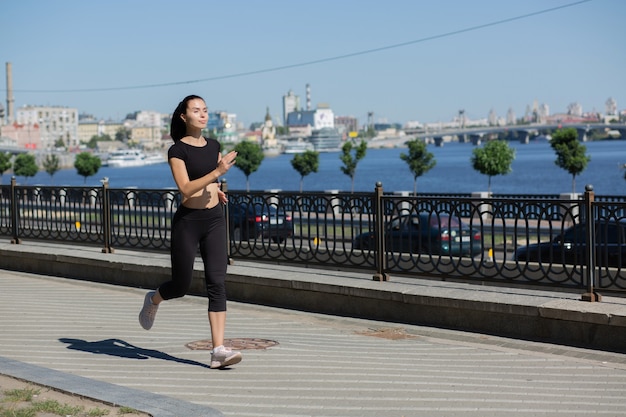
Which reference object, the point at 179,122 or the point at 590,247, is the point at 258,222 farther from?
the point at 179,122

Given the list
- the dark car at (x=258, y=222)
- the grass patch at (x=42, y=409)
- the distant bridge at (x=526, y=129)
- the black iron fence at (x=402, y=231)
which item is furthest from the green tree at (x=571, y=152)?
the distant bridge at (x=526, y=129)

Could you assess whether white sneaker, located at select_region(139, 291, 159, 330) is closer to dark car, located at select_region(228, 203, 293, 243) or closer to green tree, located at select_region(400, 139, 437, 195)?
dark car, located at select_region(228, 203, 293, 243)

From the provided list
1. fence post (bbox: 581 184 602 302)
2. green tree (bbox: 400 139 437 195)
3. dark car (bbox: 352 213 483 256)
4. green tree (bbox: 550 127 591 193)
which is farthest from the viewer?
green tree (bbox: 400 139 437 195)

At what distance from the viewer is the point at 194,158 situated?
6.80m

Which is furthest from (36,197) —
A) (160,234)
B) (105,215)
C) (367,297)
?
(367,297)

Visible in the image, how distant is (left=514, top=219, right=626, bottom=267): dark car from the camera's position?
27.8 feet

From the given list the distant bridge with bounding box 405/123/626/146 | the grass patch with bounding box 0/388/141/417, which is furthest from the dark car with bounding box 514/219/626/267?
the distant bridge with bounding box 405/123/626/146

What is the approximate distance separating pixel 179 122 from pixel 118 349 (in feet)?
6.68

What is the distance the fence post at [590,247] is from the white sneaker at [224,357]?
3.28 metres

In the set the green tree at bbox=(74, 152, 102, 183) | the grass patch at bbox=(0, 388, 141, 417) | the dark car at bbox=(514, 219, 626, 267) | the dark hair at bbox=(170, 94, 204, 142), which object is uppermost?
the green tree at bbox=(74, 152, 102, 183)

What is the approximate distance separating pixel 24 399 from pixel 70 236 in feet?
27.2

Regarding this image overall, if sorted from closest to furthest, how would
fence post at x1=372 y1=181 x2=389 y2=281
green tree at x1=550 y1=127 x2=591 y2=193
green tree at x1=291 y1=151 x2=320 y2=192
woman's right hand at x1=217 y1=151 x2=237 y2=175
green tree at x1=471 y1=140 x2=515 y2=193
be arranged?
1. woman's right hand at x1=217 y1=151 x2=237 y2=175
2. fence post at x1=372 y1=181 x2=389 y2=281
3. green tree at x1=550 y1=127 x2=591 y2=193
4. green tree at x1=471 y1=140 x2=515 y2=193
5. green tree at x1=291 y1=151 x2=320 y2=192

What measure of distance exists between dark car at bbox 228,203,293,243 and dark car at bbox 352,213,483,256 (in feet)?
3.52

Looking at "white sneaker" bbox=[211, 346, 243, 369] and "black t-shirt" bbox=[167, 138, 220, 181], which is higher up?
"black t-shirt" bbox=[167, 138, 220, 181]
